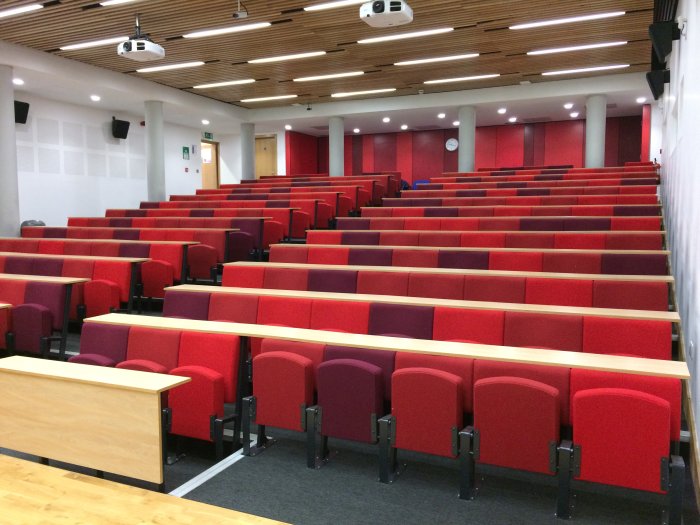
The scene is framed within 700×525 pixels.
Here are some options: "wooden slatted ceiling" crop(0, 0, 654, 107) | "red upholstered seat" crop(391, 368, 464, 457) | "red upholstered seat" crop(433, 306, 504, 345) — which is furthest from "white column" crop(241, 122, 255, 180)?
"red upholstered seat" crop(391, 368, 464, 457)

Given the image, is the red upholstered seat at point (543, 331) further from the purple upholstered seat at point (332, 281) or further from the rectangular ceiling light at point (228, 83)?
the rectangular ceiling light at point (228, 83)

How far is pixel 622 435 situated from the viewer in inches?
53.8

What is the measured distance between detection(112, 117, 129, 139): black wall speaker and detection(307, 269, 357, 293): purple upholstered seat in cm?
567

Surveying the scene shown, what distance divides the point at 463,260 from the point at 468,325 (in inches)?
35.8

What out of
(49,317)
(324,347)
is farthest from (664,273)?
(49,317)

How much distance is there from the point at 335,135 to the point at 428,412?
6846 millimetres

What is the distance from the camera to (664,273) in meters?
2.49

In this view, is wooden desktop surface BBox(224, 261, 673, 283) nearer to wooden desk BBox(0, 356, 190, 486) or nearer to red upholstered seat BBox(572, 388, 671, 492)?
red upholstered seat BBox(572, 388, 671, 492)

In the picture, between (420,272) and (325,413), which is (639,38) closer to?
(420,272)

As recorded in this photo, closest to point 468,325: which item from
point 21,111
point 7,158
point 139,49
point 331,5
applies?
point 331,5

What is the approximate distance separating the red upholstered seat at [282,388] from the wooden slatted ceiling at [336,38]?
3.03 m

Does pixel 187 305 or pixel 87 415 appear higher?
pixel 187 305

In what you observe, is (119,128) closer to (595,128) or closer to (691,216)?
(595,128)

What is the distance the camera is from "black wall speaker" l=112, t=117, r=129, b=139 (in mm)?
7316
